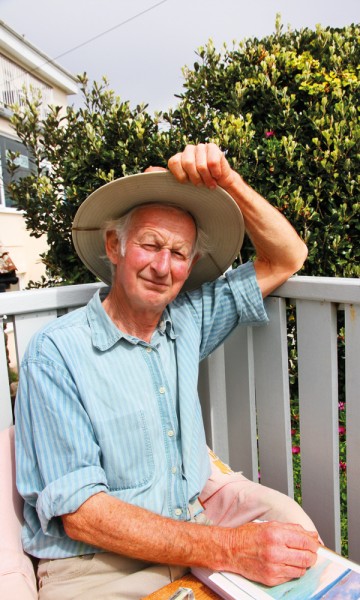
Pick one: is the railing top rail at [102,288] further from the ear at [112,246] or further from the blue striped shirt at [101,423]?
the blue striped shirt at [101,423]

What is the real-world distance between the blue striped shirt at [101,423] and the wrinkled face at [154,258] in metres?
0.13

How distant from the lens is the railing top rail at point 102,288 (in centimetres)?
165

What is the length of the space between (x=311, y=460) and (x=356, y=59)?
2.98 m

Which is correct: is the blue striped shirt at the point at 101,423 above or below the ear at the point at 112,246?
below

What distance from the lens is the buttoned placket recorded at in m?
1.59

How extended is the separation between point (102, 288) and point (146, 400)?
57 centimetres

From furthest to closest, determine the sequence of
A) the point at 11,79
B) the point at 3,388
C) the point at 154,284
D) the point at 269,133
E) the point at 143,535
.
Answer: the point at 11,79
the point at 269,133
the point at 3,388
the point at 154,284
the point at 143,535

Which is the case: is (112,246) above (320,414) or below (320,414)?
above

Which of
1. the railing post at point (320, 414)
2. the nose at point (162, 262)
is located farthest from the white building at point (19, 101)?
the railing post at point (320, 414)

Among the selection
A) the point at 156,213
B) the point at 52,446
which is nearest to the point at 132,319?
the point at 156,213

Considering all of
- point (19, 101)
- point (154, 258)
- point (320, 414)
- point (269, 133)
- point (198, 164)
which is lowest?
point (320, 414)

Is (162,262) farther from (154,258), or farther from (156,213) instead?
(156,213)

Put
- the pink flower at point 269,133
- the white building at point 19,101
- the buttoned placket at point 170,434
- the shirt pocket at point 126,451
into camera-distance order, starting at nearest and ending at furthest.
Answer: the shirt pocket at point 126,451
the buttoned placket at point 170,434
the pink flower at point 269,133
the white building at point 19,101

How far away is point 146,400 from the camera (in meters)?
1.57
